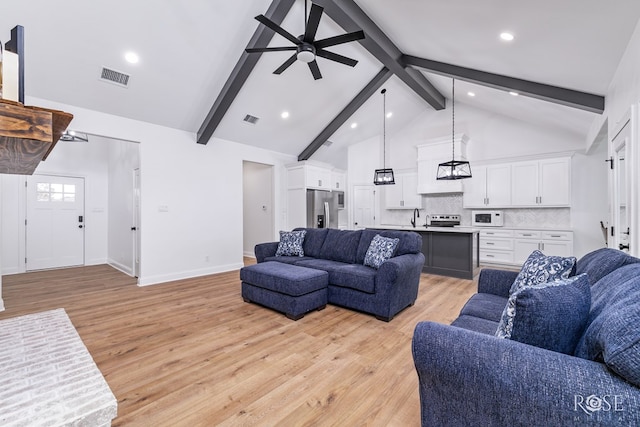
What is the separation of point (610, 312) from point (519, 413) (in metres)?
0.49

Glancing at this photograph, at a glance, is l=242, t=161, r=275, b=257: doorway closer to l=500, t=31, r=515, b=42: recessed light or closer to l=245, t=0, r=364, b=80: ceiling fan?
l=245, t=0, r=364, b=80: ceiling fan

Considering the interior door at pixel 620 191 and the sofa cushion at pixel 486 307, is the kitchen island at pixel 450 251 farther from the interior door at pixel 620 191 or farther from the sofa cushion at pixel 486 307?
the sofa cushion at pixel 486 307

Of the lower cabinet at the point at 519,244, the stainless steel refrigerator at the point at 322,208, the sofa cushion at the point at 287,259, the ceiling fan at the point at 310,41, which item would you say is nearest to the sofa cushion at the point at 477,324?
the sofa cushion at the point at 287,259

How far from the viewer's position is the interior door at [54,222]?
6.00 metres

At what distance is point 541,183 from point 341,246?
4675 millimetres

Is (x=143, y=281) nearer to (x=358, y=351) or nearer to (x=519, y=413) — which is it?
(x=358, y=351)

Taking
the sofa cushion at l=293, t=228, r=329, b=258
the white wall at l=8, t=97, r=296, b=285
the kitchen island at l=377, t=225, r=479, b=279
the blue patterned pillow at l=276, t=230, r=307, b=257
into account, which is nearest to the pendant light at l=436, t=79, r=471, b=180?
the kitchen island at l=377, t=225, r=479, b=279

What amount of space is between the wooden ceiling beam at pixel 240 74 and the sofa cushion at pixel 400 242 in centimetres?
292

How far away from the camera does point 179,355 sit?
243cm

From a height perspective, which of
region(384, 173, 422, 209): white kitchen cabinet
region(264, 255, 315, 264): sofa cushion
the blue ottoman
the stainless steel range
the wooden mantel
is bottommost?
the blue ottoman

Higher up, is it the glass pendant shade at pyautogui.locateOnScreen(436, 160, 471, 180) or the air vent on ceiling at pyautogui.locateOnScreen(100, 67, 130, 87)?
the air vent on ceiling at pyautogui.locateOnScreen(100, 67, 130, 87)

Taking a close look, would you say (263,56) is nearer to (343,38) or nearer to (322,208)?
(343,38)

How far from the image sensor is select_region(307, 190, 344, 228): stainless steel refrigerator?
281 inches

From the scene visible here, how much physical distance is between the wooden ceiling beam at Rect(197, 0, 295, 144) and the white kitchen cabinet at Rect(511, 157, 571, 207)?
18.0ft
